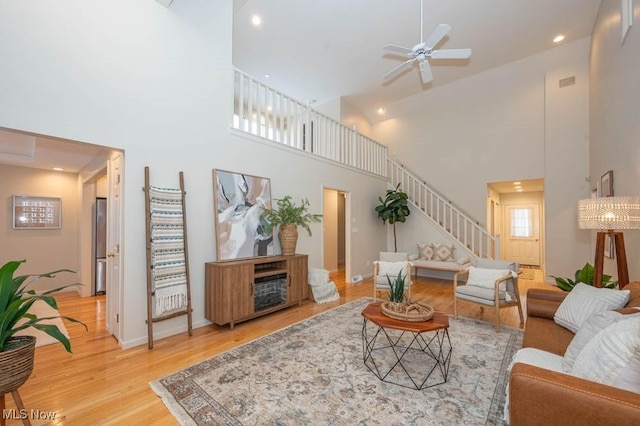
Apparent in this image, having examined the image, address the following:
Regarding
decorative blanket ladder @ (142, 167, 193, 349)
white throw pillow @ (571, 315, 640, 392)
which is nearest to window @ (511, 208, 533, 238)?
white throw pillow @ (571, 315, 640, 392)

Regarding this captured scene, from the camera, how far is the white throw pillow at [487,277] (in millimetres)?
3548

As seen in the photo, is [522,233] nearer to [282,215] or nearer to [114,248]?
[282,215]

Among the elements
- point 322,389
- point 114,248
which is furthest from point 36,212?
point 322,389

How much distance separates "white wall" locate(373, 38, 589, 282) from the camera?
18.8 feet

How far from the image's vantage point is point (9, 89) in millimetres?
2285

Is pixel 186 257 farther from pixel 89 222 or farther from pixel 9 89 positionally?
pixel 89 222

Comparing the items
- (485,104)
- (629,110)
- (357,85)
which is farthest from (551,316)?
(357,85)

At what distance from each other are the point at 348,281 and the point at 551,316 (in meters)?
3.96

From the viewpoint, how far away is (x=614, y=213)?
92.2 inches

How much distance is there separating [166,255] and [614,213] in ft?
14.5

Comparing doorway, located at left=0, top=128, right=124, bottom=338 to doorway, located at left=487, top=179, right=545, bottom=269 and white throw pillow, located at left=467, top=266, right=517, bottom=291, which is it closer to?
white throw pillow, located at left=467, top=266, right=517, bottom=291

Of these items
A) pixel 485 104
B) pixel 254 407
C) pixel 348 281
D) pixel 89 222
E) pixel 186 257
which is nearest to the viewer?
pixel 254 407

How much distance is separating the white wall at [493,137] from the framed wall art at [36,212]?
26.8ft

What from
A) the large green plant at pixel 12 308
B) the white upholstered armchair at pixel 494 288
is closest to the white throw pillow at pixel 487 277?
the white upholstered armchair at pixel 494 288
